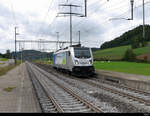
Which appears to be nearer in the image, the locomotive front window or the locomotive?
the locomotive

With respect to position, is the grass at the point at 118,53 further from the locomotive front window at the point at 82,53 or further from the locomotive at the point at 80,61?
the locomotive at the point at 80,61

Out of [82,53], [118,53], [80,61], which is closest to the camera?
[80,61]

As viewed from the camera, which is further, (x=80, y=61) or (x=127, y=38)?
(x=127, y=38)

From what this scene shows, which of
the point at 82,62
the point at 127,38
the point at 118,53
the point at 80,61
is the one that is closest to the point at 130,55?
the point at 118,53

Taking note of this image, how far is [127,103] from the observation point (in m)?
9.48

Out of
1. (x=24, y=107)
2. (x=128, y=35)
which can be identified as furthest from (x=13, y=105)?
(x=128, y=35)

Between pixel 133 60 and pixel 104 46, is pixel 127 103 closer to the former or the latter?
pixel 133 60

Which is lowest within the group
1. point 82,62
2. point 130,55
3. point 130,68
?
point 130,68

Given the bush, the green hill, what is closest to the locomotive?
the bush

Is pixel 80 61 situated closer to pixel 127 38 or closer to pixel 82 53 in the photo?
pixel 82 53

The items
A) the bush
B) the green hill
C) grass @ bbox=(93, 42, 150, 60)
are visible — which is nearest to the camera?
the bush

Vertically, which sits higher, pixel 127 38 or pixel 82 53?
pixel 127 38

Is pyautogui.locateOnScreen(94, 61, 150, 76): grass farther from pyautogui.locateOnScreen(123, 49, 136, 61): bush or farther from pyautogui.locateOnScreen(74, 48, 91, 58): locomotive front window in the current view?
pyautogui.locateOnScreen(123, 49, 136, 61): bush

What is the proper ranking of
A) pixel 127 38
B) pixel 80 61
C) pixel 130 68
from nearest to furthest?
pixel 80 61, pixel 130 68, pixel 127 38
